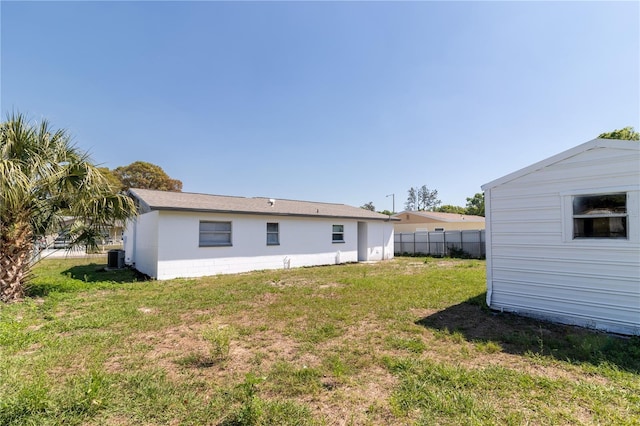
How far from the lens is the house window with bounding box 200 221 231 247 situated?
11133mm

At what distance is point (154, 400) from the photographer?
8.93ft

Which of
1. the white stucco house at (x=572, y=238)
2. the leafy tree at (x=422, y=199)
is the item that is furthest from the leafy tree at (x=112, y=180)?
the leafy tree at (x=422, y=199)

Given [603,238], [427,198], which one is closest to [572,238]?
[603,238]

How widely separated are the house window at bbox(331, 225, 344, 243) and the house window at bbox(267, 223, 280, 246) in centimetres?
346

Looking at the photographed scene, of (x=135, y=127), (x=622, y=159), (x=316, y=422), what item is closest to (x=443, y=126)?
(x=622, y=159)

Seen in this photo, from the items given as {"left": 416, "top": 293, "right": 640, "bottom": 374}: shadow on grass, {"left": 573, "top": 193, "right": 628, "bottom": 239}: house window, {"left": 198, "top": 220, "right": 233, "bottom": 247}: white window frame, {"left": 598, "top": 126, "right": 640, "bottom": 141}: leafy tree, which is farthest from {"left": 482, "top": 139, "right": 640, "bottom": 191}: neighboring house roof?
{"left": 598, "top": 126, "right": 640, "bottom": 141}: leafy tree

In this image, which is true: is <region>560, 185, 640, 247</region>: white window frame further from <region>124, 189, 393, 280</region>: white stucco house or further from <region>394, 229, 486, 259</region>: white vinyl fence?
<region>394, 229, 486, 259</region>: white vinyl fence

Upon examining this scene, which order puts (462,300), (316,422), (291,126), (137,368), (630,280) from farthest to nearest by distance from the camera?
(291,126) → (462,300) → (630,280) → (137,368) → (316,422)

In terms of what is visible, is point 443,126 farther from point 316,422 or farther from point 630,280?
point 316,422

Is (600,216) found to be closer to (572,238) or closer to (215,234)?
(572,238)

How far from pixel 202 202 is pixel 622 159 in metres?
12.5

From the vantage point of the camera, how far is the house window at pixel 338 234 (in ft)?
50.6

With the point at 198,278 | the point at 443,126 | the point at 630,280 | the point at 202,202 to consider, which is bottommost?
the point at 198,278

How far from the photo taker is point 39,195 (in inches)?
278
